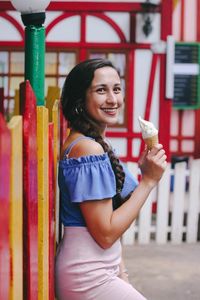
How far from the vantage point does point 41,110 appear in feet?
6.15

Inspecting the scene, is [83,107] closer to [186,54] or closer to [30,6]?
[30,6]

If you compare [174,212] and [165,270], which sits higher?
[174,212]

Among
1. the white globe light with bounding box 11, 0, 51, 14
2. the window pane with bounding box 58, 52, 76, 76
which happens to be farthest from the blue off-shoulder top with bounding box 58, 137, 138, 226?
the window pane with bounding box 58, 52, 76, 76

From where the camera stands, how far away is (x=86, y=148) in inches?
80.7

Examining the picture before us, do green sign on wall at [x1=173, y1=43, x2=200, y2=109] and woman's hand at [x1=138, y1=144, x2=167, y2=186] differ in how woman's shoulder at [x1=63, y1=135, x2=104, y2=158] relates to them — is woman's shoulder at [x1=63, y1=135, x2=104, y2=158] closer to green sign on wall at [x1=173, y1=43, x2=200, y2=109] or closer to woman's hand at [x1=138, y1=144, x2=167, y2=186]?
woman's hand at [x1=138, y1=144, x2=167, y2=186]

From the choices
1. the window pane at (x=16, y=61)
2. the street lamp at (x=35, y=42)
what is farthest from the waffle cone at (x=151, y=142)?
the window pane at (x=16, y=61)

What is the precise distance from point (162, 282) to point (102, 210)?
3024mm

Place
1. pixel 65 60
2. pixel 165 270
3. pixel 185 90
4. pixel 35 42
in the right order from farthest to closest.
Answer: pixel 185 90
pixel 65 60
pixel 165 270
pixel 35 42

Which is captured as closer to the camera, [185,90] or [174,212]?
[174,212]

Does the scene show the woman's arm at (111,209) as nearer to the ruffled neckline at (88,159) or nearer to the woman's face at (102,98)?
the ruffled neckline at (88,159)

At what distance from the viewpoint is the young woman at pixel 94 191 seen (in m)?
2.01

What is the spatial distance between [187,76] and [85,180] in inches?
287

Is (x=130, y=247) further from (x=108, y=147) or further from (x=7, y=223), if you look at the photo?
(x=7, y=223)

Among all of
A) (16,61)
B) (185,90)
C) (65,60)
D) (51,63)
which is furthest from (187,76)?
(16,61)
